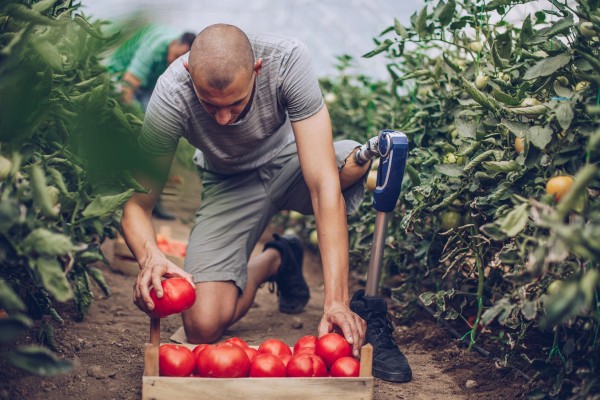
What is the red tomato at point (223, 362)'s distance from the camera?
1.77m

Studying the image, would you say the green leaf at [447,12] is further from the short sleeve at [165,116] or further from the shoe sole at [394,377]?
the shoe sole at [394,377]

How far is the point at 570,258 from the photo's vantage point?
5.57 ft

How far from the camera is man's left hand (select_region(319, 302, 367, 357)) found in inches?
76.8

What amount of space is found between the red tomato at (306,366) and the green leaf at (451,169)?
822mm

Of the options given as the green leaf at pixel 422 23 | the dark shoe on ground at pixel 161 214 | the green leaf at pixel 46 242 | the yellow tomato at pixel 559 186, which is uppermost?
the green leaf at pixel 422 23

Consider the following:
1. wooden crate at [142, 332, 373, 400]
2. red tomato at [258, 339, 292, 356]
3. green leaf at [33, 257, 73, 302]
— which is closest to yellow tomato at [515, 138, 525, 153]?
wooden crate at [142, 332, 373, 400]

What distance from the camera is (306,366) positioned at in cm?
182

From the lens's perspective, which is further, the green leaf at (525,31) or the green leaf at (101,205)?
the green leaf at (525,31)

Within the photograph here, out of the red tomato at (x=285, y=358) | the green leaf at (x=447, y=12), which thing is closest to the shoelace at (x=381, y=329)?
the red tomato at (x=285, y=358)

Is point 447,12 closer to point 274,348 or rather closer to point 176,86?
point 176,86

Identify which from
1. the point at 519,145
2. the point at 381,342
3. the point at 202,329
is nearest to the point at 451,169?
the point at 519,145

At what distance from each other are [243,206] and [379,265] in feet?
2.56

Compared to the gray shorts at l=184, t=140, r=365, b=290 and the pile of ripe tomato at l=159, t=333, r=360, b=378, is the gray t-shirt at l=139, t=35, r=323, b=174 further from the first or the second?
the pile of ripe tomato at l=159, t=333, r=360, b=378

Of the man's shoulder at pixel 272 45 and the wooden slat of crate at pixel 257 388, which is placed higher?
the man's shoulder at pixel 272 45
